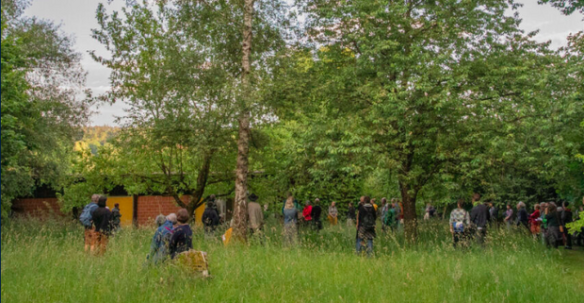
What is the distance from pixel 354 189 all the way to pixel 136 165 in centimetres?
1507

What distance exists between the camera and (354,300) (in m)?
7.59

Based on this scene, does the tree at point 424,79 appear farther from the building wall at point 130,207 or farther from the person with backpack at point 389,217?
the building wall at point 130,207

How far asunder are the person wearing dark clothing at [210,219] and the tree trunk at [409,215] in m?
5.94

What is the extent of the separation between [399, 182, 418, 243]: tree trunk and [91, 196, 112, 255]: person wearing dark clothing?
831cm

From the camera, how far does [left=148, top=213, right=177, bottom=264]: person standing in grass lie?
27.5ft

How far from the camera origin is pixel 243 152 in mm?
13594

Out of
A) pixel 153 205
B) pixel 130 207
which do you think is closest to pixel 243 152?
pixel 153 205

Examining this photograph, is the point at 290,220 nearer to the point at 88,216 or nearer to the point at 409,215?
the point at 409,215

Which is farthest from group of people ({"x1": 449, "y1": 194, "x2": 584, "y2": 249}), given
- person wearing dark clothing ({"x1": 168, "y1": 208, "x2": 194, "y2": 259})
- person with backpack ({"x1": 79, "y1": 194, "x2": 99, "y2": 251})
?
person with backpack ({"x1": 79, "y1": 194, "x2": 99, "y2": 251})

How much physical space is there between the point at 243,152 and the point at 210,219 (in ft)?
9.22

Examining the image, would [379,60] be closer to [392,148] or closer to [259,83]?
[392,148]

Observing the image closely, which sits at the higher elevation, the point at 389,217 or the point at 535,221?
the point at 389,217

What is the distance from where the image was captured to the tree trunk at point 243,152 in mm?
13438

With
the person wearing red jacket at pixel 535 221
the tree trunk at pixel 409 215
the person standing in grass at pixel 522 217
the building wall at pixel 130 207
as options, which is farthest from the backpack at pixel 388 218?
the building wall at pixel 130 207
